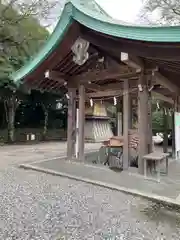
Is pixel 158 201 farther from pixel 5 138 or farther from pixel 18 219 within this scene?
pixel 5 138

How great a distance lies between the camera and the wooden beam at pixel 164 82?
5877 millimetres

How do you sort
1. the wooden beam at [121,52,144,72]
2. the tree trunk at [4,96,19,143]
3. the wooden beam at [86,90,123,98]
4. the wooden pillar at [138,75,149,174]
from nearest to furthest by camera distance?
the wooden beam at [121,52,144,72]
the wooden pillar at [138,75,149,174]
the wooden beam at [86,90,123,98]
the tree trunk at [4,96,19,143]

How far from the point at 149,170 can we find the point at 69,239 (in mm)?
3446

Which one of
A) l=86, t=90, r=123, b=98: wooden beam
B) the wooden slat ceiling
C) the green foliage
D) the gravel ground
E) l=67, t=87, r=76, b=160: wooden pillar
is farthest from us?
the green foliage

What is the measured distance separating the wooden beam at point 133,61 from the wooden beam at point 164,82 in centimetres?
47

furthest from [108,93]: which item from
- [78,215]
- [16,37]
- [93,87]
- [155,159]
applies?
[16,37]

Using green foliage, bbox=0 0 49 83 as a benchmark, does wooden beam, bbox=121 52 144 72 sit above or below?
below

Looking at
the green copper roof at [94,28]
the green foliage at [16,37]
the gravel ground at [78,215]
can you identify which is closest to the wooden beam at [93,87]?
the green copper roof at [94,28]

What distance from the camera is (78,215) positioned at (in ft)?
10.9

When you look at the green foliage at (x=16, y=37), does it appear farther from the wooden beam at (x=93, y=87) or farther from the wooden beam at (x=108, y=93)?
the wooden beam at (x=108, y=93)

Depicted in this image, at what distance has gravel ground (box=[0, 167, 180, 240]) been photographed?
2.80 meters

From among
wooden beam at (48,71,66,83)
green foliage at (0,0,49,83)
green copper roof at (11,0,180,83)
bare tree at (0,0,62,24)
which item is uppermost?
bare tree at (0,0,62,24)

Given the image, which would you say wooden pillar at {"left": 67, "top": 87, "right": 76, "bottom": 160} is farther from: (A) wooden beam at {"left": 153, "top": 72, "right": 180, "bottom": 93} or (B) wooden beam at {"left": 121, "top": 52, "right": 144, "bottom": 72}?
(A) wooden beam at {"left": 153, "top": 72, "right": 180, "bottom": 93}

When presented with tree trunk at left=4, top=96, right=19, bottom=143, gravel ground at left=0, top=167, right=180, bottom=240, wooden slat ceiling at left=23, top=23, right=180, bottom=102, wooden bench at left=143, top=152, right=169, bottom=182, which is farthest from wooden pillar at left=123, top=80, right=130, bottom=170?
tree trunk at left=4, top=96, right=19, bottom=143
